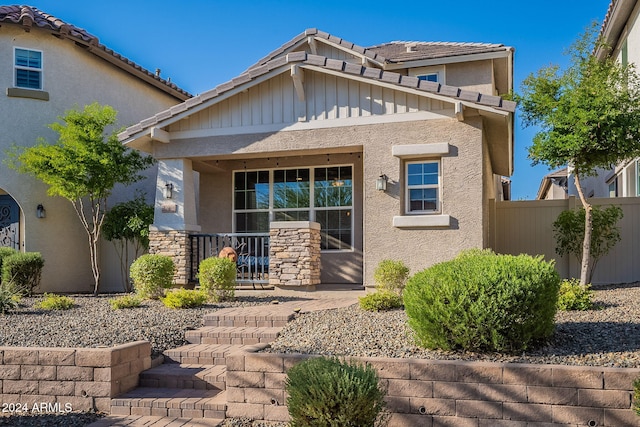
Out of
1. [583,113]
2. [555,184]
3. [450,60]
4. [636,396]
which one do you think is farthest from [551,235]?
[555,184]

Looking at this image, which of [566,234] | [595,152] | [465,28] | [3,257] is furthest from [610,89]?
[3,257]

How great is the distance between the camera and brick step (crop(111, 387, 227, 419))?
5.73 m

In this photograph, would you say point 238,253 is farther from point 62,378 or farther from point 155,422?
point 155,422

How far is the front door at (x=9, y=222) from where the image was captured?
14.6m

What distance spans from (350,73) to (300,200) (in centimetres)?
380

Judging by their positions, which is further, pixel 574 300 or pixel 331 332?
pixel 574 300

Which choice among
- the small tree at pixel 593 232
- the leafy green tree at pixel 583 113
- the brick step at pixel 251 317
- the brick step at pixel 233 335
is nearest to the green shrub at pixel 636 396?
the brick step at pixel 233 335

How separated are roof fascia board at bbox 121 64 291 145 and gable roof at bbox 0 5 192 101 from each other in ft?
15.6

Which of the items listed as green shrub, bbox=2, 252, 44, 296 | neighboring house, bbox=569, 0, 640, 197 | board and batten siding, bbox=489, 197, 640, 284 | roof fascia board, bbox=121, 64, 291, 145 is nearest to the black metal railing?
roof fascia board, bbox=121, 64, 291, 145

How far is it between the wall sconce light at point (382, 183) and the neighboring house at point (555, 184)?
21754 millimetres

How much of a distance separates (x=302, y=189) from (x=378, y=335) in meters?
7.26

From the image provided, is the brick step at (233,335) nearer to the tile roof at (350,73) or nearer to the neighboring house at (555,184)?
the tile roof at (350,73)

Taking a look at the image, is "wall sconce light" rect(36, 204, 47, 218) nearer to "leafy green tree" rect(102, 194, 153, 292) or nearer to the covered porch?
"leafy green tree" rect(102, 194, 153, 292)

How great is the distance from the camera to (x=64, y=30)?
14383 millimetres
